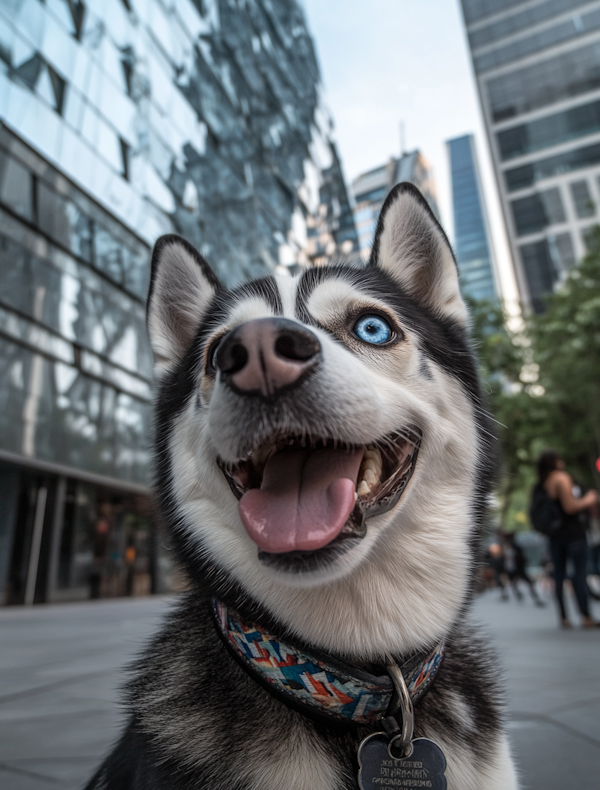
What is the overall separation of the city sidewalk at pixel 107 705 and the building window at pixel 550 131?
236 feet

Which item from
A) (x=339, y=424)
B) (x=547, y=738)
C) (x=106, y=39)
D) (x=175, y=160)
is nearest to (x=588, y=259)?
(x=175, y=160)

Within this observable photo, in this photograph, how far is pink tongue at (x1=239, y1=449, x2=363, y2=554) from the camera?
1.41 meters

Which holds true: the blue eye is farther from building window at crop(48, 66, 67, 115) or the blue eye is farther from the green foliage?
the green foliage

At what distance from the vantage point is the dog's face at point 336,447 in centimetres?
143

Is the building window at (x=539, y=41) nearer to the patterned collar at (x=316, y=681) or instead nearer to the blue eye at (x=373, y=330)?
the blue eye at (x=373, y=330)

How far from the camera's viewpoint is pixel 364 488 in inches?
62.8

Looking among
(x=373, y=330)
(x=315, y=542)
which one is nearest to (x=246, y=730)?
(x=315, y=542)

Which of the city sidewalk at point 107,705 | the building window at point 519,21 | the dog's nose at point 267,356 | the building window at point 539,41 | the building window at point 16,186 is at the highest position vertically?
the building window at point 519,21

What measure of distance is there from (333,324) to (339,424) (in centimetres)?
54

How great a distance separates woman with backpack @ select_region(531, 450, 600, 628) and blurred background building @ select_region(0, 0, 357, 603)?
17.4ft

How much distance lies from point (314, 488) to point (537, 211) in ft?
241

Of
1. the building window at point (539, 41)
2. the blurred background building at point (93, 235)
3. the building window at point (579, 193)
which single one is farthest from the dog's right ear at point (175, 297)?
the building window at point (539, 41)

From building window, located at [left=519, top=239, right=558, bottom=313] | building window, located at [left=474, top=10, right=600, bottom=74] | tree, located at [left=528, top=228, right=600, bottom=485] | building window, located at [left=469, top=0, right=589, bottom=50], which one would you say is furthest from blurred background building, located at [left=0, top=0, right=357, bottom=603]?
building window, located at [left=469, top=0, right=589, bottom=50]

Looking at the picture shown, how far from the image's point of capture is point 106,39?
16672mm
